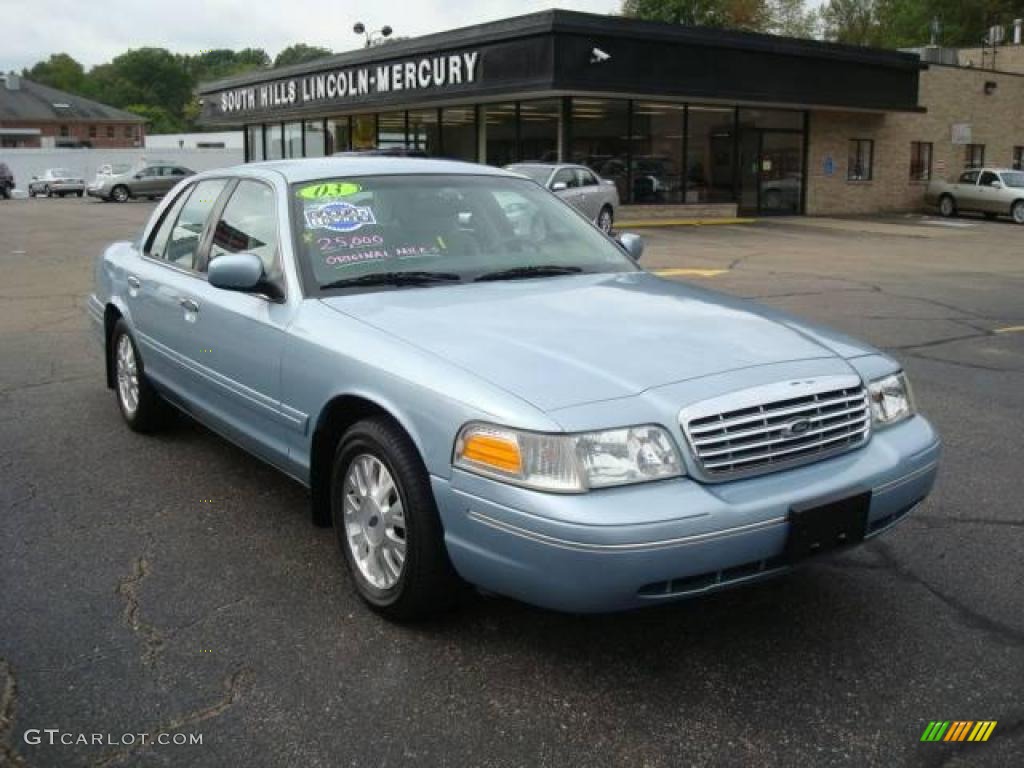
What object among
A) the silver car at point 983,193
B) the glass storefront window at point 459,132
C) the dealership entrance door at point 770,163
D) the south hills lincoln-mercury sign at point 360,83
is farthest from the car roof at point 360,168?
the silver car at point 983,193

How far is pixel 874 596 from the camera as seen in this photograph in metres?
3.62

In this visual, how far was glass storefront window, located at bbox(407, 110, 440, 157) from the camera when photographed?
30078 mm

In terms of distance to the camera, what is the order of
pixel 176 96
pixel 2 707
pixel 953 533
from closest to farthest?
1. pixel 2 707
2. pixel 953 533
3. pixel 176 96

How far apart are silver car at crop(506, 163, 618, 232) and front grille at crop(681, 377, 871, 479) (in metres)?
16.6

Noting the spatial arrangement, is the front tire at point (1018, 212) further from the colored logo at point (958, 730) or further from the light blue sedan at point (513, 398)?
the colored logo at point (958, 730)

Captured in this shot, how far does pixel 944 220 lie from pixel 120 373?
1145 inches

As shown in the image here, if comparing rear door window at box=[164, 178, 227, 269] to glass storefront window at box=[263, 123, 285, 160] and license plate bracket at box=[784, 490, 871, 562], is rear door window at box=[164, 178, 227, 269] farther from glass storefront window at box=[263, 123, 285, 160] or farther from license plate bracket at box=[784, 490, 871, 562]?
glass storefront window at box=[263, 123, 285, 160]

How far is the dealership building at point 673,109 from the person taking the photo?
23.8 m

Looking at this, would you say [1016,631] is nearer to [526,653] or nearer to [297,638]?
[526,653]

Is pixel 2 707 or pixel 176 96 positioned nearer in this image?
pixel 2 707

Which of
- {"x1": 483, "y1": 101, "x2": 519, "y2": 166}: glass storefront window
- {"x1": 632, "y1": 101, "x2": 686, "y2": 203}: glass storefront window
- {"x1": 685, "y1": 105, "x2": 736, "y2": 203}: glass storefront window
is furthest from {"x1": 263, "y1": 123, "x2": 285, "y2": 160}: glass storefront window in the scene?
{"x1": 685, "y1": 105, "x2": 736, "y2": 203}: glass storefront window

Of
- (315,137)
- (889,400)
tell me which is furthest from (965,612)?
(315,137)

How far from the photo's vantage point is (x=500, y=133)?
27719mm

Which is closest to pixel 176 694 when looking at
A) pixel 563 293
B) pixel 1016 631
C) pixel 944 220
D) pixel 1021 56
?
pixel 563 293
